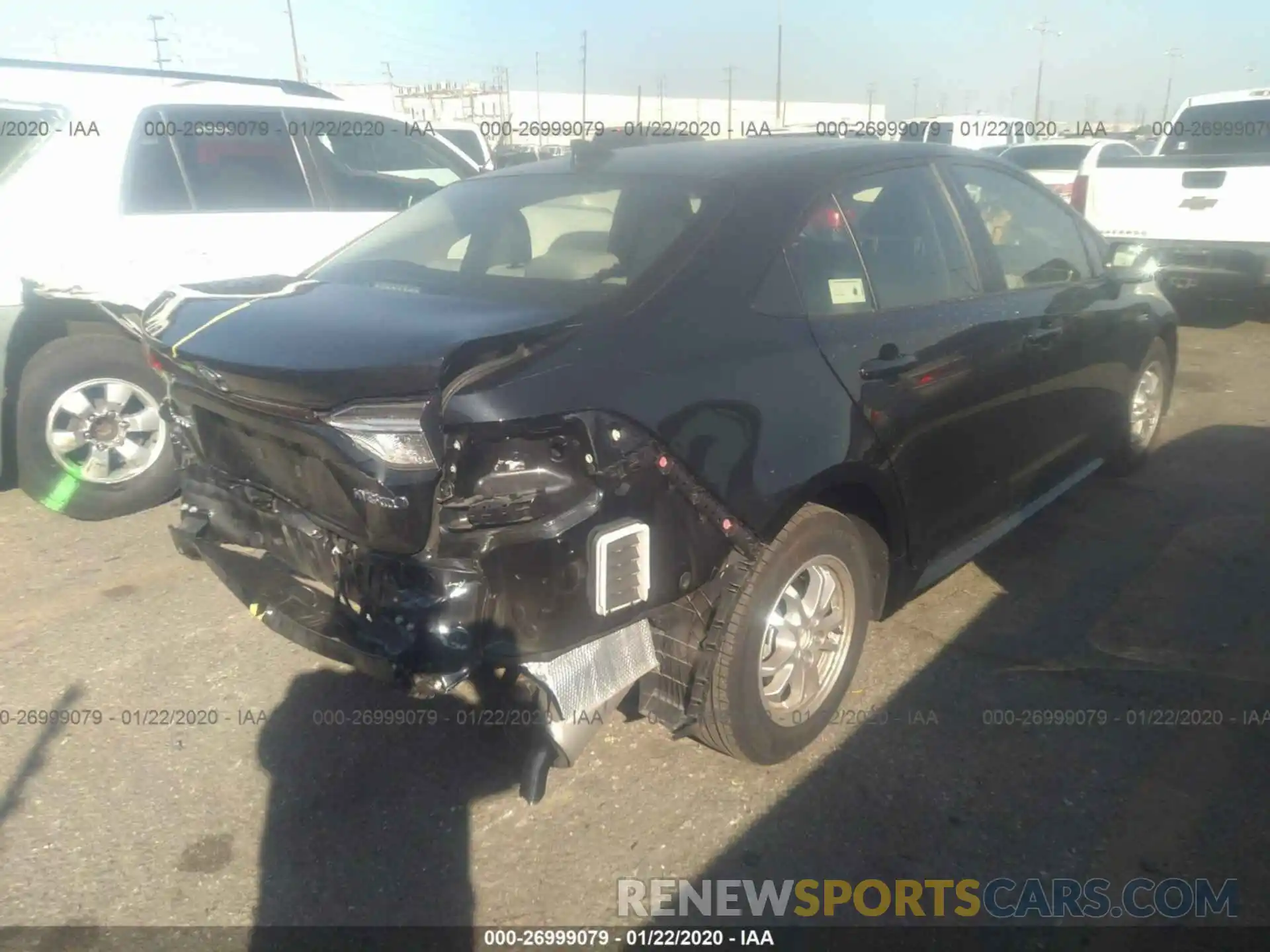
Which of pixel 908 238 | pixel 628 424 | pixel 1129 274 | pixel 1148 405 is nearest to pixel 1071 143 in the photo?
pixel 1148 405

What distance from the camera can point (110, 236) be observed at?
4727mm

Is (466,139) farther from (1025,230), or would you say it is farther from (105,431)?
(1025,230)

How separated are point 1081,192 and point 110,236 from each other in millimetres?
7972

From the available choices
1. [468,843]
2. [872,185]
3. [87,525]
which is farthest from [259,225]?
[468,843]

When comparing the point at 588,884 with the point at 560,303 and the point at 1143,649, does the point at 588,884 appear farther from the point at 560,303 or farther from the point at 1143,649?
the point at 1143,649

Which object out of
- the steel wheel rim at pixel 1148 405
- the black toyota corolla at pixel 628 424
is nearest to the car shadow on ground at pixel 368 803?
the black toyota corolla at pixel 628 424

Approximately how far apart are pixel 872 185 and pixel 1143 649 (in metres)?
1.99

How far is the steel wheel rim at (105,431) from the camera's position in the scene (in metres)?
4.68

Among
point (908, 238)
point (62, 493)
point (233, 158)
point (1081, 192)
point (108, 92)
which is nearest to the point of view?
point (908, 238)

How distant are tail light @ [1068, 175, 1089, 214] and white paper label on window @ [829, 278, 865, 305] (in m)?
6.90

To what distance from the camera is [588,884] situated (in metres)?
2.54

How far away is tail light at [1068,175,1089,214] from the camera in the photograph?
8.85 meters

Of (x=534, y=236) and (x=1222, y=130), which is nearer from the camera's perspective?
(x=534, y=236)

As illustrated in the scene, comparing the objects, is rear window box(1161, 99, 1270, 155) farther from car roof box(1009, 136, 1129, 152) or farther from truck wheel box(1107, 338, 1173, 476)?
truck wheel box(1107, 338, 1173, 476)
